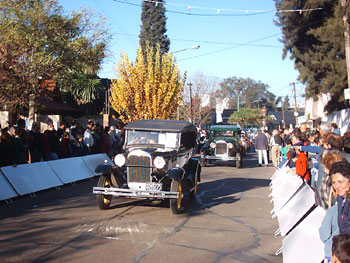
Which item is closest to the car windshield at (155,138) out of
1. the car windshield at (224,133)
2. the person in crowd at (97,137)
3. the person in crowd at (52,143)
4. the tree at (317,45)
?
the person in crowd at (52,143)

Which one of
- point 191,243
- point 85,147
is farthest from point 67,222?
point 85,147

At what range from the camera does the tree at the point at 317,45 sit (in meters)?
22.1

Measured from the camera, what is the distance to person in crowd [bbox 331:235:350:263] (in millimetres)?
2772

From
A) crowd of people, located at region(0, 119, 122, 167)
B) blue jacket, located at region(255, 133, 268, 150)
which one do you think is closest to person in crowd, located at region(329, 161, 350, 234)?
crowd of people, located at region(0, 119, 122, 167)

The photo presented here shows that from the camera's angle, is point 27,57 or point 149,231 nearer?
point 149,231

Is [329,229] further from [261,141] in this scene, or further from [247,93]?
[247,93]

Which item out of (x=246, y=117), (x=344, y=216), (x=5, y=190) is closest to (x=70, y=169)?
(x=5, y=190)

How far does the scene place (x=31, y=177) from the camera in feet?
34.7

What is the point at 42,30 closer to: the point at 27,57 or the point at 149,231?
the point at 27,57

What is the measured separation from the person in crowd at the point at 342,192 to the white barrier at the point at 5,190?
306 inches

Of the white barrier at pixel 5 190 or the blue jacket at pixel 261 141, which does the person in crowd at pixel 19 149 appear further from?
the blue jacket at pixel 261 141

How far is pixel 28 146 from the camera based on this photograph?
1247 cm

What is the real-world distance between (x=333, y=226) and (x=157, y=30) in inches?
1642

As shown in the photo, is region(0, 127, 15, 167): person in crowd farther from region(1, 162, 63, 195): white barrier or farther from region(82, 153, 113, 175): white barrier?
region(82, 153, 113, 175): white barrier
